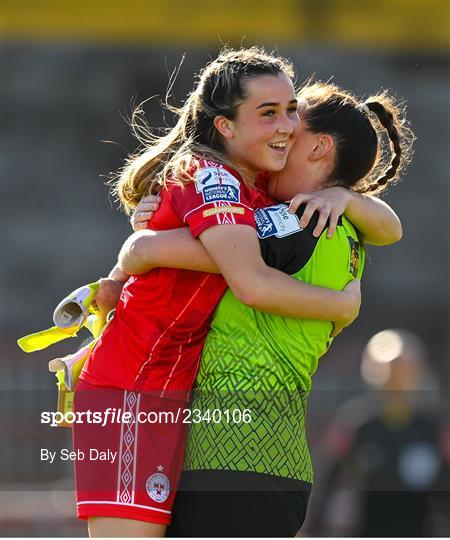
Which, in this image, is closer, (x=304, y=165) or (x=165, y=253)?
(x=165, y=253)

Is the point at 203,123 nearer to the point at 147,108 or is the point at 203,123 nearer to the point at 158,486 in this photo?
the point at 158,486

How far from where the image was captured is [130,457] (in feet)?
10.9

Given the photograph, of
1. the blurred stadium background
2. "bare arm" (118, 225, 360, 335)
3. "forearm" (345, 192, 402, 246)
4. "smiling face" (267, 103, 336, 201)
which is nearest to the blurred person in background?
"forearm" (345, 192, 402, 246)

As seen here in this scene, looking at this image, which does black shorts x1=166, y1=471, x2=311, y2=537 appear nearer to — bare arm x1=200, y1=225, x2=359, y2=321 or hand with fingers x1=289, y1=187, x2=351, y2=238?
bare arm x1=200, y1=225, x2=359, y2=321

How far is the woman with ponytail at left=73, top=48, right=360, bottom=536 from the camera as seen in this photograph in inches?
128

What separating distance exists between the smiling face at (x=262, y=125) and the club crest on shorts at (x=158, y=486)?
902 mm

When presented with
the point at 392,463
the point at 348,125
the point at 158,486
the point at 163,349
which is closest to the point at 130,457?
the point at 158,486

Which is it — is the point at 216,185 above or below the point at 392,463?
above

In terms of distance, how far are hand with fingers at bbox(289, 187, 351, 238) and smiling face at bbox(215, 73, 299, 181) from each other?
0.13m

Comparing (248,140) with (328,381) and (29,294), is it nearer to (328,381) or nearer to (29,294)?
(328,381)

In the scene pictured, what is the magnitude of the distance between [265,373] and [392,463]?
340 centimetres

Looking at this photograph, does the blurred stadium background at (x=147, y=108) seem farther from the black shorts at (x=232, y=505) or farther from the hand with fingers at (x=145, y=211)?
the black shorts at (x=232, y=505)

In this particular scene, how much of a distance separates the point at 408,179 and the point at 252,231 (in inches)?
Answer: 526

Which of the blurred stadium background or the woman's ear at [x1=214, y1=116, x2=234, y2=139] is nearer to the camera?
the woman's ear at [x1=214, y1=116, x2=234, y2=139]
